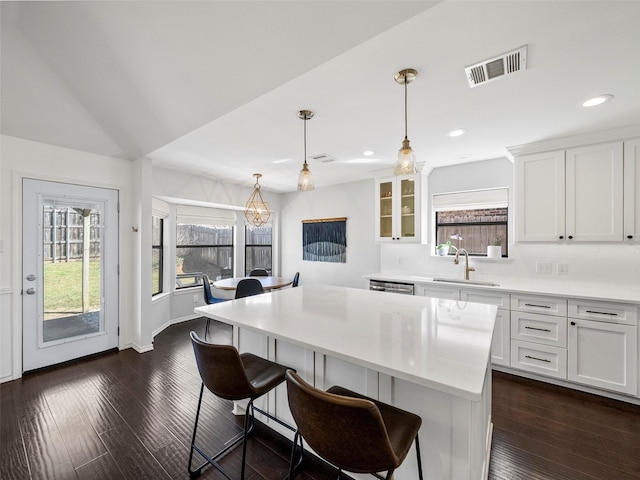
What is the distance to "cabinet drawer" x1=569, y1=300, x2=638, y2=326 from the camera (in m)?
2.41

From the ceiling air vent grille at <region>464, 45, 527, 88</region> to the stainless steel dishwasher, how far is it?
239cm

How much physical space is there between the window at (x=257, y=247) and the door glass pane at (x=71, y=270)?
8.64ft

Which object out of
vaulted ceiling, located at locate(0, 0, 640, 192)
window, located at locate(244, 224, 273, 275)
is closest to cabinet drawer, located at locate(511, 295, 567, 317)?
vaulted ceiling, located at locate(0, 0, 640, 192)

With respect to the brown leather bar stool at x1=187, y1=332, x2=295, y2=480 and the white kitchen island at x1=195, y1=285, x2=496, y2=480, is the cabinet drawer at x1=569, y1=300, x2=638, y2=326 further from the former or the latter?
the brown leather bar stool at x1=187, y1=332, x2=295, y2=480

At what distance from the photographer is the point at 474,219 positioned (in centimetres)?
381

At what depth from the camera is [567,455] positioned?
1845 mm

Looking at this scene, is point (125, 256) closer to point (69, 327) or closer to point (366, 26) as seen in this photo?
point (69, 327)

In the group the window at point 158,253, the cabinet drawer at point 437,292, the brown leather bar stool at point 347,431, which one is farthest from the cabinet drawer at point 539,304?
the window at point 158,253

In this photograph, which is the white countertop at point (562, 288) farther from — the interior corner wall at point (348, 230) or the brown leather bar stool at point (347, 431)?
the brown leather bar stool at point (347, 431)

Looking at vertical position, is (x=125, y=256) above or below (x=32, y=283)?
above

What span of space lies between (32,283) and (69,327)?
2.08 feet

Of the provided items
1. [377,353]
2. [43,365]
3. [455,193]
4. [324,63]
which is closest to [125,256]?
[43,365]

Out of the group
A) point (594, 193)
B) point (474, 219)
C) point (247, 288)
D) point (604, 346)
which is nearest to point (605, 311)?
point (604, 346)

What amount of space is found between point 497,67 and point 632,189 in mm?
2091
